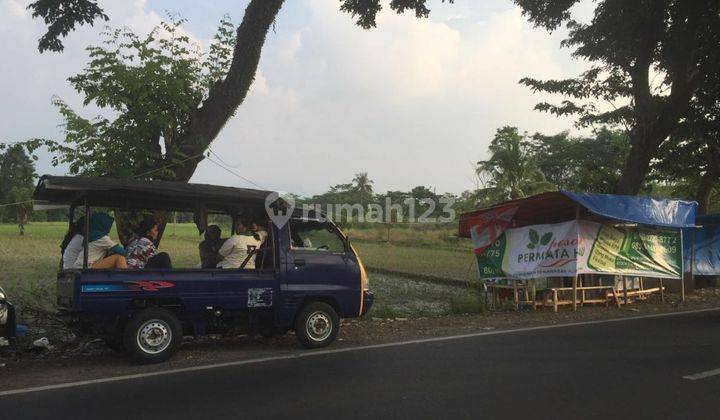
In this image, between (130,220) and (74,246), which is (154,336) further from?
(130,220)

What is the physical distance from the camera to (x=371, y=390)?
5621 mm

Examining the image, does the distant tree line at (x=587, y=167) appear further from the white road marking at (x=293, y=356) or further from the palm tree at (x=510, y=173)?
the white road marking at (x=293, y=356)

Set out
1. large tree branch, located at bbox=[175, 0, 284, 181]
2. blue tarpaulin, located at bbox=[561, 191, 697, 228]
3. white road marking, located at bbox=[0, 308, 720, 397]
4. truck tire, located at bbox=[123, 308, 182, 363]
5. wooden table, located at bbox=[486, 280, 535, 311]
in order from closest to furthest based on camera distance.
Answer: white road marking, located at bbox=[0, 308, 720, 397] → truck tire, located at bbox=[123, 308, 182, 363] → large tree branch, located at bbox=[175, 0, 284, 181] → blue tarpaulin, located at bbox=[561, 191, 697, 228] → wooden table, located at bbox=[486, 280, 535, 311]

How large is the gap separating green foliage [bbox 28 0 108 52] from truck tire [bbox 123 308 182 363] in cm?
716

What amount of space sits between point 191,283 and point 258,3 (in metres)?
6.44

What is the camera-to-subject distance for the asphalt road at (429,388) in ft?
16.2

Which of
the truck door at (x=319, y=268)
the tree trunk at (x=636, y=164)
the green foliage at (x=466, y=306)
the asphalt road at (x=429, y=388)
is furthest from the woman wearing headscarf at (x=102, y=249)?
the tree trunk at (x=636, y=164)

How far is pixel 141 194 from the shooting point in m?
7.71

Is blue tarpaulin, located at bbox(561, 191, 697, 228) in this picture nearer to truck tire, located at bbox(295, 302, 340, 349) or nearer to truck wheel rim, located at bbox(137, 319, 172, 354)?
truck tire, located at bbox(295, 302, 340, 349)

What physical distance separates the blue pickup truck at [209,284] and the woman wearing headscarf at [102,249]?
0.71 ft

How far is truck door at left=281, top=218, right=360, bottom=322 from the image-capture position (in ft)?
25.7

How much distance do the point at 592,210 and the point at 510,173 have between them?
21805mm

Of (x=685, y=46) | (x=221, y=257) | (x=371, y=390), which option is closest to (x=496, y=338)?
(x=371, y=390)

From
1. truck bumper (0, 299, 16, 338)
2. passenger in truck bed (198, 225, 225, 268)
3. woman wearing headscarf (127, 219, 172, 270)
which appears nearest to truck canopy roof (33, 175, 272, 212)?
passenger in truck bed (198, 225, 225, 268)
